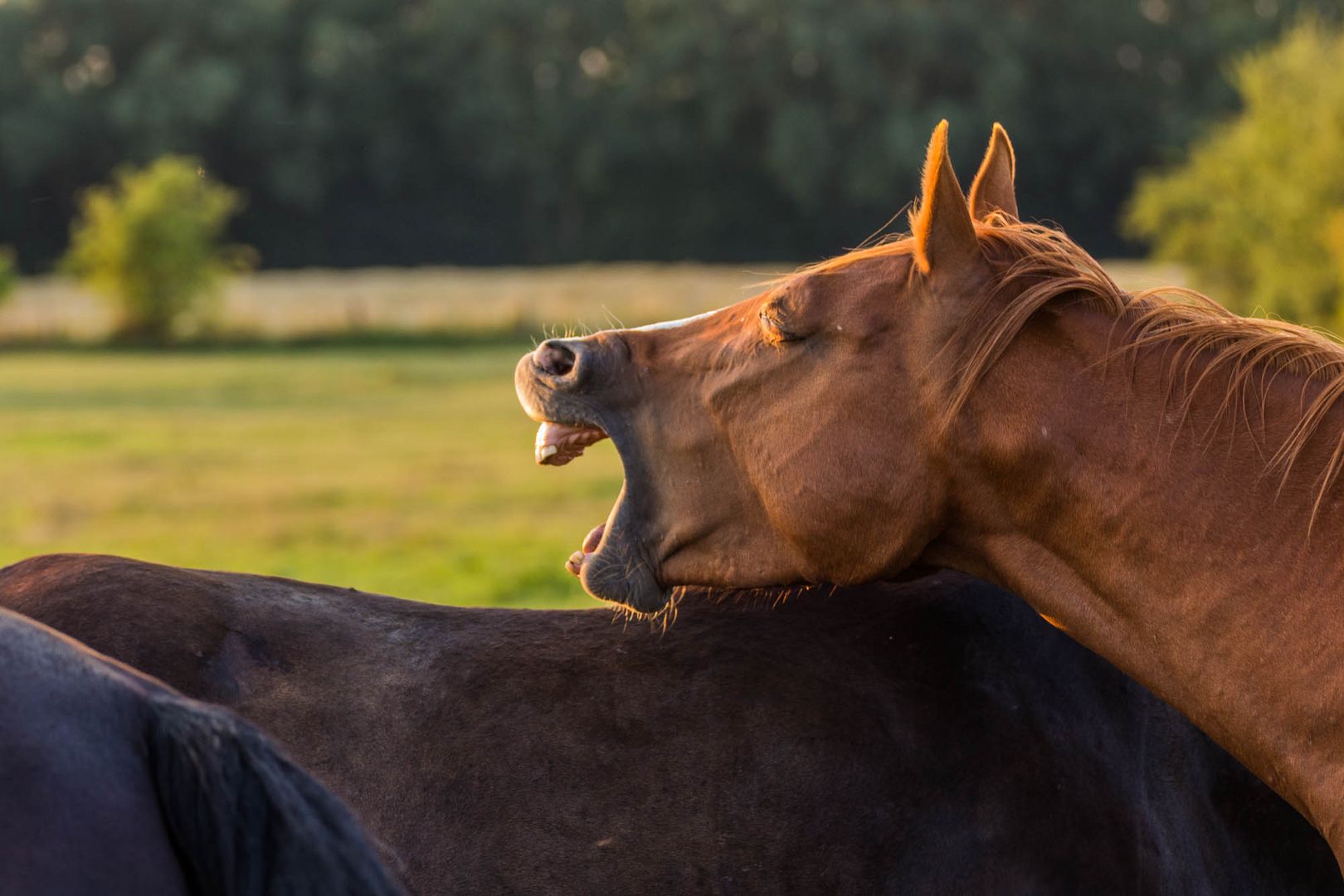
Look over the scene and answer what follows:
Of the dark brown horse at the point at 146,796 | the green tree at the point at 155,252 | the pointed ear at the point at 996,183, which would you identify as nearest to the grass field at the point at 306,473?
the pointed ear at the point at 996,183

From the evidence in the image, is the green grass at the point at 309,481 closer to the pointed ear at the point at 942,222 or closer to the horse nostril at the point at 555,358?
the horse nostril at the point at 555,358

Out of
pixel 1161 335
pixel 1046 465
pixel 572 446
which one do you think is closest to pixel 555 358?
pixel 572 446

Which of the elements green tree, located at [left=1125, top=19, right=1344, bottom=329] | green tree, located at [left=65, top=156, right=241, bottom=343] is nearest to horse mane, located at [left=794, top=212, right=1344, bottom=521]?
green tree, located at [left=1125, top=19, right=1344, bottom=329]

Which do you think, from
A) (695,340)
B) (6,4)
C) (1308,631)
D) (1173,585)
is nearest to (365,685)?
(695,340)

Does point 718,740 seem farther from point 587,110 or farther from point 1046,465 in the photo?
point 587,110

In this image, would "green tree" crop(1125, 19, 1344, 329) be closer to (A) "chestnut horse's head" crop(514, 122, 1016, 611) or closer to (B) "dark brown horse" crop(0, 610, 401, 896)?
(A) "chestnut horse's head" crop(514, 122, 1016, 611)

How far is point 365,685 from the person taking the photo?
278cm

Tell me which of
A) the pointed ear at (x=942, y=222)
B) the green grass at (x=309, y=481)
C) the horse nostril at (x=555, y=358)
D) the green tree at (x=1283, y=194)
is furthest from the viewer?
the green tree at (x=1283, y=194)

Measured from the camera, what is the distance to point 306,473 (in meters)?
16.8

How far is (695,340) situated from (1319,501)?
46.2 inches

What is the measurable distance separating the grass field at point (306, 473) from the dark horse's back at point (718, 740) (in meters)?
0.83

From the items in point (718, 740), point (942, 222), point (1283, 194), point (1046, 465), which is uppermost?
point (942, 222)

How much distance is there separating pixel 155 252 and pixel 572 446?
4187 cm

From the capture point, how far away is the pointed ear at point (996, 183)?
3.00 m
